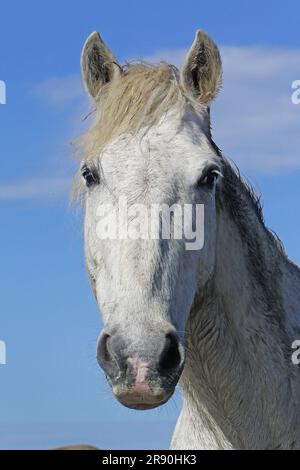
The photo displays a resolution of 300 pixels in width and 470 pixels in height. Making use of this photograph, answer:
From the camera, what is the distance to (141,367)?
492 cm

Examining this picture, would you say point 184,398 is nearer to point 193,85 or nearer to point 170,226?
point 170,226

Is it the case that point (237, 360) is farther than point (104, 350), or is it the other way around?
point (237, 360)

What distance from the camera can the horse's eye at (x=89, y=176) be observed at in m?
5.82

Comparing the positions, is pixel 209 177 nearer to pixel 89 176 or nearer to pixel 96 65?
pixel 89 176

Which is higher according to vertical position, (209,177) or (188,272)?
(209,177)

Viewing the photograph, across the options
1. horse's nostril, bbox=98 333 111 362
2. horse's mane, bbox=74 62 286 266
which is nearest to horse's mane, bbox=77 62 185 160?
horse's mane, bbox=74 62 286 266

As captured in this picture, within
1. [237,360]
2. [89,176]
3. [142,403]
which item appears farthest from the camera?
[237,360]

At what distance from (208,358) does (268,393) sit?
1.49 ft

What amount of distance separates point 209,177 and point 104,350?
1.33 meters

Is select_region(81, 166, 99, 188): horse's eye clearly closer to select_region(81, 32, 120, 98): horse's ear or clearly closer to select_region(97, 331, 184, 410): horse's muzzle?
select_region(81, 32, 120, 98): horse's ear

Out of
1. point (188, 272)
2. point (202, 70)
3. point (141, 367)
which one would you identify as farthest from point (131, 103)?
point (141, 367)

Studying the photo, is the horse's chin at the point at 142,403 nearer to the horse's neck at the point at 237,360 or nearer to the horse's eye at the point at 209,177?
the horse's neck at the point at 237,360

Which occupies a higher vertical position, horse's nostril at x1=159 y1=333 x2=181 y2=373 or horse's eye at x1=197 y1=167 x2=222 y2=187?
horse's eye at x1=197 y1=167 x2=222 y2=187

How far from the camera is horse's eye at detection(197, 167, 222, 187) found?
569 cm
